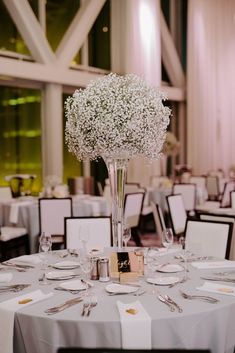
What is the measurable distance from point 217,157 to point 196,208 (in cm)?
598

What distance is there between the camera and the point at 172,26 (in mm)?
13672

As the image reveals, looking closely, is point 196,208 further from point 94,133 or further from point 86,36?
point 94,133

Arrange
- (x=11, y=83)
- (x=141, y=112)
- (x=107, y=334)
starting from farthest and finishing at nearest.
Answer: (x=11, y=83) < (x=141, y=112) < (x=107, y=334)

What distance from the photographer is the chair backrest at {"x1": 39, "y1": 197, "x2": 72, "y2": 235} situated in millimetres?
5668

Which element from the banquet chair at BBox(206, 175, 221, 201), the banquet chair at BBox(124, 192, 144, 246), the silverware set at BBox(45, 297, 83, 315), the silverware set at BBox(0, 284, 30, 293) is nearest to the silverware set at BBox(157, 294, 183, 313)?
the silverware set at BBox(45, 297, 83, 315)

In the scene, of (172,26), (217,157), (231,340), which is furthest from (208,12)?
(231,340)

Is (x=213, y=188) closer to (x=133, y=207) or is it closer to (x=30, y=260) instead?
(x=133, y=207)

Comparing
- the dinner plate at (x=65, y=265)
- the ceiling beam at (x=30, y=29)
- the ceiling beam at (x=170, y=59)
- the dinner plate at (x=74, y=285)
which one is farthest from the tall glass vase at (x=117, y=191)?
the ceiling beam at (x=170, y=59)

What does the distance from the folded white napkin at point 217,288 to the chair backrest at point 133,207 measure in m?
3.54

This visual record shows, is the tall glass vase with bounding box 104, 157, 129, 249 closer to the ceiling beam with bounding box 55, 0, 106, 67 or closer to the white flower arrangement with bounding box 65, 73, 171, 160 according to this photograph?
the white flower arrangement with bounding box 65, 73, 171, 160

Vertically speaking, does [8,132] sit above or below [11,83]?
below

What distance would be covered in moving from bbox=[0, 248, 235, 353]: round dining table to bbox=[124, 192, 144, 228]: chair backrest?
3701 mm

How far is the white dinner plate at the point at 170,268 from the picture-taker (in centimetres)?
284

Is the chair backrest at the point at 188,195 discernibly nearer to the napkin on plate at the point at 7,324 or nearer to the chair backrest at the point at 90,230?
the chair backrest at the point at 90,230
